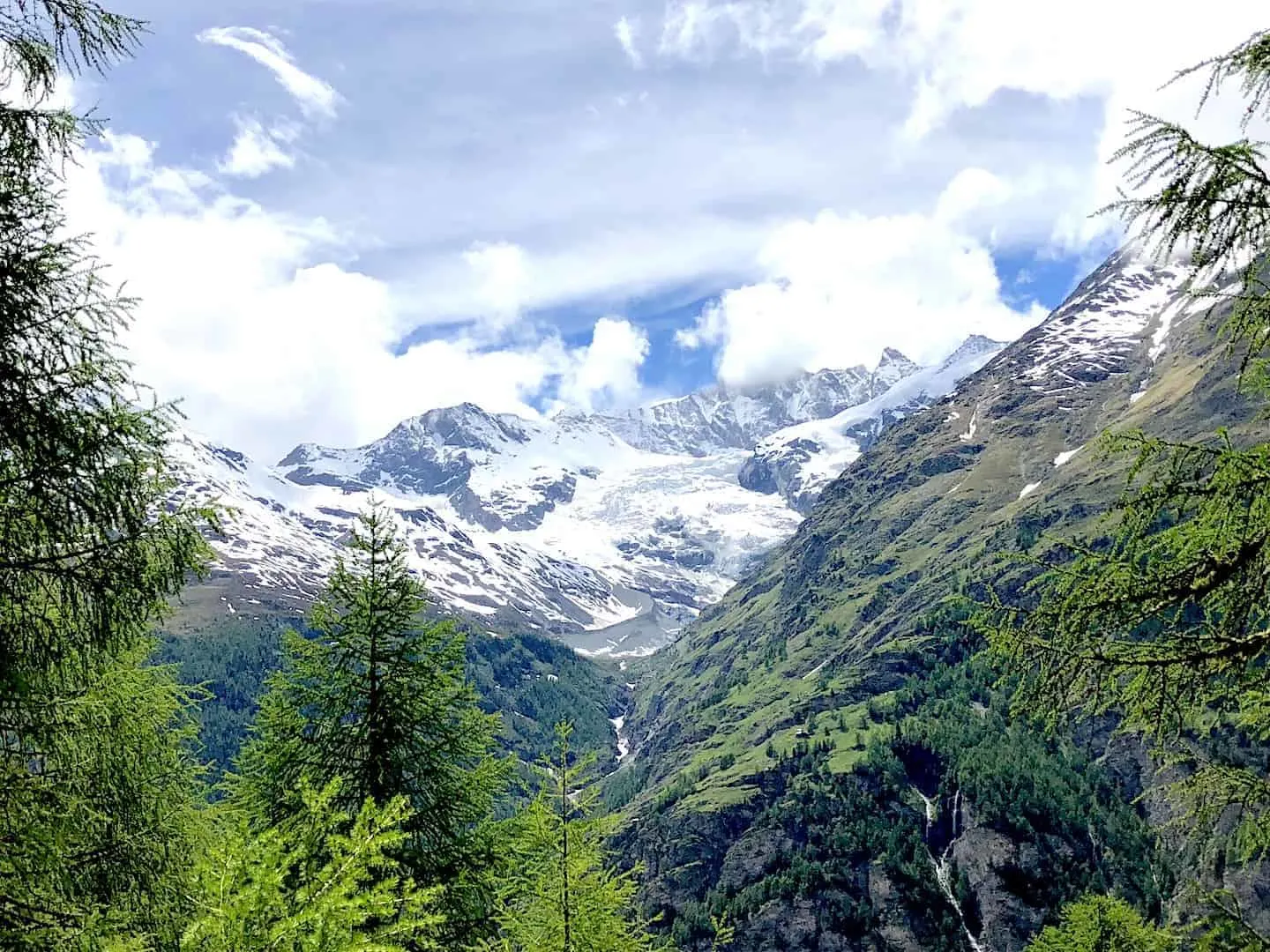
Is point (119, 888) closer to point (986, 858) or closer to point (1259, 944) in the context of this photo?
point (1259, 944)

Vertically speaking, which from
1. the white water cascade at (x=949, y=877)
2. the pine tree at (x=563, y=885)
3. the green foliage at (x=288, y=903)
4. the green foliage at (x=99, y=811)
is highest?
the green foliage at (x=99, y=811)

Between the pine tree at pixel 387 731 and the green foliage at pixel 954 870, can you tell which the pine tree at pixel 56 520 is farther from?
the green foliage at pixel 954 870

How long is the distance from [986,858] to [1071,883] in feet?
55.5

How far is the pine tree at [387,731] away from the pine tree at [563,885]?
118 cm

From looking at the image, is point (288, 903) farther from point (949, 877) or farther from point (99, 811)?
point (949, 877)

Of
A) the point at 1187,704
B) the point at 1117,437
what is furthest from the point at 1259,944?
the point at 1117,437

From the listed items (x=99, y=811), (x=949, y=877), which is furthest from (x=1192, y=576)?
(x=949, y=877)

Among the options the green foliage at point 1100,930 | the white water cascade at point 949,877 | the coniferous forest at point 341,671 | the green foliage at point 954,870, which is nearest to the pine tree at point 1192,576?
the coniferous forest at point 341,671

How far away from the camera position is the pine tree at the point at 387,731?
52.0 ft

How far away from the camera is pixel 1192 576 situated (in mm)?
8758

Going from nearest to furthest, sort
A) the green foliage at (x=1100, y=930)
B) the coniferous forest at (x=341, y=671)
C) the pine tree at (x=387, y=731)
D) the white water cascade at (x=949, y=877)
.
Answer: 1. the coniferous forest at (x=341, y=671)
2. the pine tree at (x=387, y=731)
3. the green foliage at (x=1100, y=930)
4. the white water cascade at (x=949, y=877)

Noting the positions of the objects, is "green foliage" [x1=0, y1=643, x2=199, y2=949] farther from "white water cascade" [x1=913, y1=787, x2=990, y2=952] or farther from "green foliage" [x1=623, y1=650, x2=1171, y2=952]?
"white water cascade" [x1=913, y1=787, x2=990, y2=952]

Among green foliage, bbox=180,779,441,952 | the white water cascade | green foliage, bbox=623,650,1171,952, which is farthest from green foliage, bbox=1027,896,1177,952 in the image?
the white water cascade

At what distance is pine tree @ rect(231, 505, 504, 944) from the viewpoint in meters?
15.8
